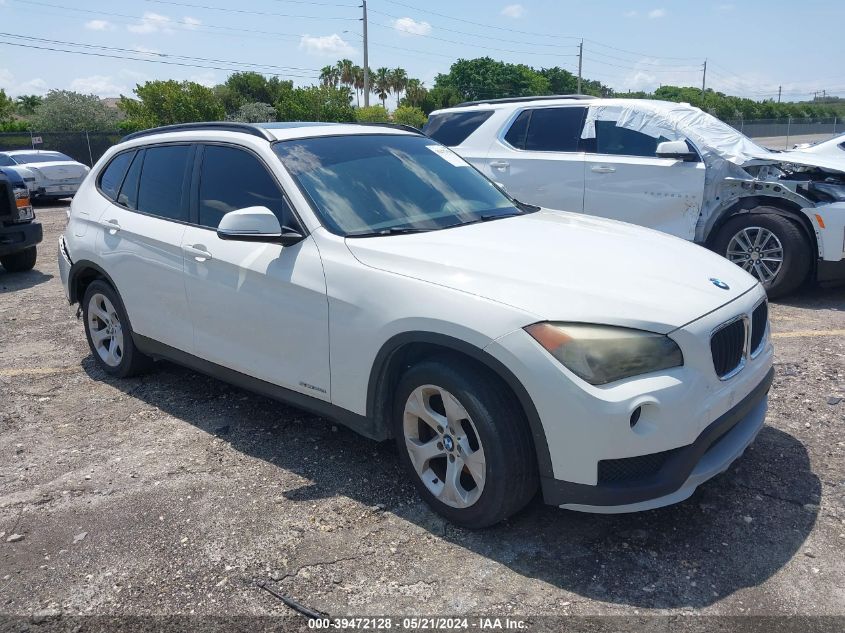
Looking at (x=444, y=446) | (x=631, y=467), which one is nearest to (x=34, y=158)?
(x=444, y=446)

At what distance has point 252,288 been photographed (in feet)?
12.6

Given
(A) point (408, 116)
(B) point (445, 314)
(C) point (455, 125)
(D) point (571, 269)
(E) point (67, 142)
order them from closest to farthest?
(B) point (445, 314) < (D) point (571, 269) < (C) point (455, 125) < (E) point (67, 142) < (A) point (408, 116)

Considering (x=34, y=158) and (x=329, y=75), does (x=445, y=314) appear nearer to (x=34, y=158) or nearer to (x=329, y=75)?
(x=34, y=158)

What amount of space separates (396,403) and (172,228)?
2023 millimetres

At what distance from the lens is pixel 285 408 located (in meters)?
4.74

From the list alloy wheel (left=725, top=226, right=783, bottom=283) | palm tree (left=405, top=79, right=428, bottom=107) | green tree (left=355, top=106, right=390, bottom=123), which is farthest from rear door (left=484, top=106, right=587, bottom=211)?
palm tree (left=405, top=79, right=428, bottom=107)

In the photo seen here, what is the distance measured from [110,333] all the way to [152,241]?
115 centimetres

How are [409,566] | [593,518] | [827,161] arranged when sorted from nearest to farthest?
[409,566], [593,518], [827,161]

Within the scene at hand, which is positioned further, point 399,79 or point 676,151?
point 399,79

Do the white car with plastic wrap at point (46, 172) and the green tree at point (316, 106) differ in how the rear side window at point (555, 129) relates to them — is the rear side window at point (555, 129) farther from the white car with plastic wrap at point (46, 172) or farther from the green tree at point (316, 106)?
the green tree at point (316, 106)

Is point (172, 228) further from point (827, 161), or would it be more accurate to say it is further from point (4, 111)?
point (4, 111)

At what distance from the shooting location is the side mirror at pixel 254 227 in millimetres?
3557

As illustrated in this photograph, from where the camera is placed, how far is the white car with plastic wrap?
18.7m

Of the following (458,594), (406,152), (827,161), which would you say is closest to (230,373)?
(406,152)
